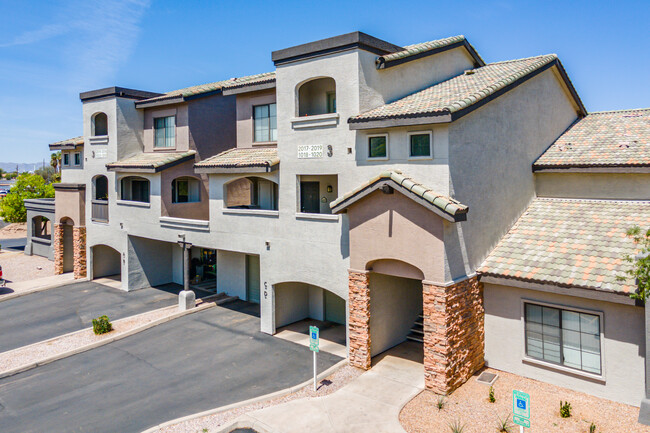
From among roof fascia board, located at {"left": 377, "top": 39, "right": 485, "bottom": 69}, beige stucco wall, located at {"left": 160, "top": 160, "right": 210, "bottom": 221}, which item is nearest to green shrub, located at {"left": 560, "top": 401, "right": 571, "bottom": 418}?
roof fascia board, located at {"left": 377, "top": 39, "right": 485, "bottom": 69}

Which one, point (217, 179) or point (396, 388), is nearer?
point (396, 388)

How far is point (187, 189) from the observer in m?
27.2

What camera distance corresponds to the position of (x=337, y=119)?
1648 centimetres

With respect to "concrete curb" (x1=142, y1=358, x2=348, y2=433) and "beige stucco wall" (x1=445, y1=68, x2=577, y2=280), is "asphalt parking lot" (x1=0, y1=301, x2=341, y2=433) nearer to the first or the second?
"concrete curb" (x1=142, y1=358, x2=348, y2=433)

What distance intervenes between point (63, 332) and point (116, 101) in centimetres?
1402

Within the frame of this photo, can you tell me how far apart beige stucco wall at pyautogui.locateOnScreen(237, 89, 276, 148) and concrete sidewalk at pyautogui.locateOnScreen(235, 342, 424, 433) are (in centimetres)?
1249

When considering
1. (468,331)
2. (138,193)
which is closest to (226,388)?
(468,331)

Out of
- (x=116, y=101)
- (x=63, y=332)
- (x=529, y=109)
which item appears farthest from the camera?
(x=116, y=101)

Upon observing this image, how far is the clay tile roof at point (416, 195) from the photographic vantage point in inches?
498

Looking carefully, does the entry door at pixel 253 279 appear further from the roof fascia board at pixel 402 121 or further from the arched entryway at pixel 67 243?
the arched entryway at pixel 67 243

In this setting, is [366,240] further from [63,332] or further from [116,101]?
[116,101]

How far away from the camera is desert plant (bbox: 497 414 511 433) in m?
11.3

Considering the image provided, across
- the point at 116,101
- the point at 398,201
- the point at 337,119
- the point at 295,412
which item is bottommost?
the point at 295,412

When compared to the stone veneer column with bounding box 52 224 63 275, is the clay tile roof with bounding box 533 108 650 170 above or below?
above
